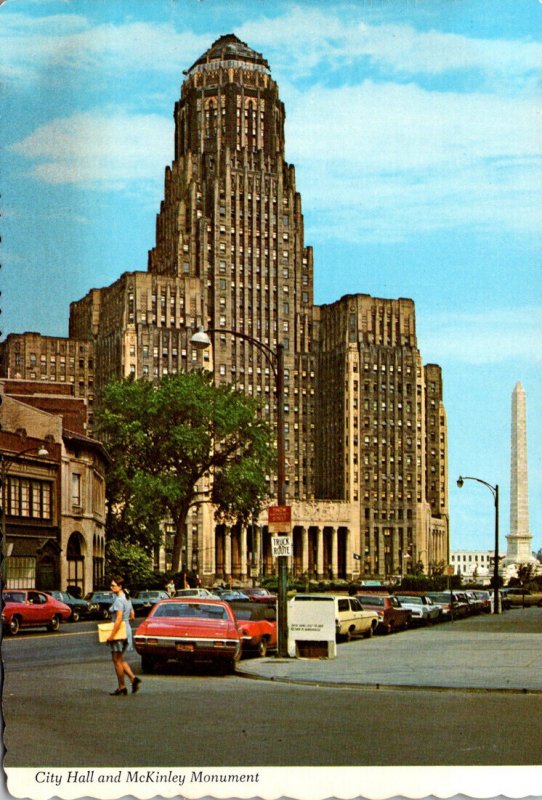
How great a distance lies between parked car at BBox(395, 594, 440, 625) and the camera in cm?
4734

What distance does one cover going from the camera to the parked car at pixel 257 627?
28.2 metres

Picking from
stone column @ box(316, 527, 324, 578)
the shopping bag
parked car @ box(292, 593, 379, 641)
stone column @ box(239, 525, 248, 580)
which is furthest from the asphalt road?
stone column @ box(316, 527, 324, 578)

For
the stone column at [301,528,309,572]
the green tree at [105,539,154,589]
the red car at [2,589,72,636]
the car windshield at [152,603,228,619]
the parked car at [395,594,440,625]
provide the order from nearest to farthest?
the car windshield at [152,603,228,619], the red car at [2,589,72,636], the parked car at [395,594,440,625], the green tree at [105,539,154,589], the stone column at [301,528,309,572]

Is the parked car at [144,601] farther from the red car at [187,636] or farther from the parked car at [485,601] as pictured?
the red car at [187,636]

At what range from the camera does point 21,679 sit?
782 inches

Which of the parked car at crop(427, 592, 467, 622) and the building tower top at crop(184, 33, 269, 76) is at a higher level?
the building tower top at crop(184, 33, 269, 76)

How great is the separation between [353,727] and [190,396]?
65314 millimetres

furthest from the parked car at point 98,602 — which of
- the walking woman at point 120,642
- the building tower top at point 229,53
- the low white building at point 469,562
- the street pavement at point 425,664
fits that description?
the low white building at point 469,562

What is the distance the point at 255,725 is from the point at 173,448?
209 ft

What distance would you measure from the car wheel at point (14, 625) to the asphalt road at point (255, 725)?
514 inches

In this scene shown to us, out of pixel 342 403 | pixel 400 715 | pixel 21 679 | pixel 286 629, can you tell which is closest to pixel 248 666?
pixel 286 629

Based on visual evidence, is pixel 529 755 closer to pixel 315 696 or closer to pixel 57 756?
pixel 57 756

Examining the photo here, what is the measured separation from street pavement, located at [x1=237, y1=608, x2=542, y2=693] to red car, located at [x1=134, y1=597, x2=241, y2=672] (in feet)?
2.69

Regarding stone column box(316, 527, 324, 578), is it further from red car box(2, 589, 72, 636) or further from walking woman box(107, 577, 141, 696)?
walking woman box(107, 577, 141, 696)
